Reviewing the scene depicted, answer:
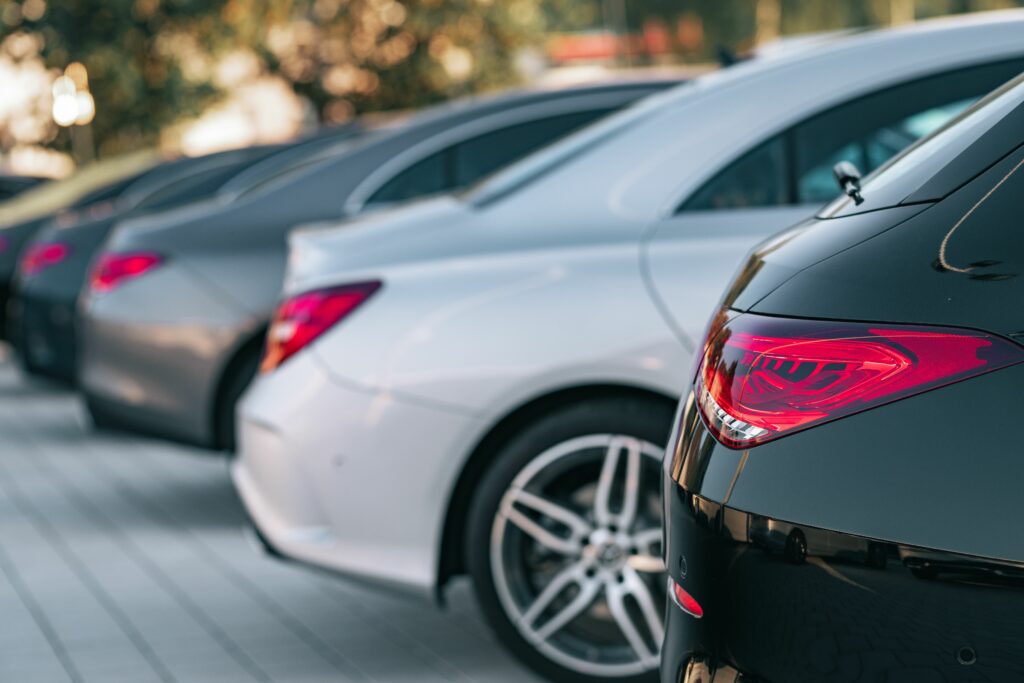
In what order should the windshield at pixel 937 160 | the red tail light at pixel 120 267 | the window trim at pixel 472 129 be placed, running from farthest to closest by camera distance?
the red tail light at pixel 120 267
the window trim at pixel 472 129
the windshield at pixel 937 160

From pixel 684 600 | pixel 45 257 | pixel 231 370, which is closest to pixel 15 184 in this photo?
pixel 45 257

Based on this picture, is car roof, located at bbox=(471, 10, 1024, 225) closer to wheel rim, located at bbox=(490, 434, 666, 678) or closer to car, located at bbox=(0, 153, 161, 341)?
wheel rim, located at bbox=(490, 434, 666, 678)

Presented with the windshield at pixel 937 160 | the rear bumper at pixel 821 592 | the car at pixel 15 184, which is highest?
the windshield at pixel 937 160

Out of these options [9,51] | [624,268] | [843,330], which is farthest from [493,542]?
[9,51]

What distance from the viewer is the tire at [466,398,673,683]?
3945 mm

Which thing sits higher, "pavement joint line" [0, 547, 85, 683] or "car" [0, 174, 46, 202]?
"pavement joint line" [0, 547, 85, 683]

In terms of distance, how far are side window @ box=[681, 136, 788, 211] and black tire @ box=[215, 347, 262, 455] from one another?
2.76m

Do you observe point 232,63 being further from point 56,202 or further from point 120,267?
point 120,267

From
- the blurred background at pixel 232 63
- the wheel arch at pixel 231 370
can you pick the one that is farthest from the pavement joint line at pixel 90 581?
the blurred background at pixel 232 63

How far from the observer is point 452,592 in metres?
5.21

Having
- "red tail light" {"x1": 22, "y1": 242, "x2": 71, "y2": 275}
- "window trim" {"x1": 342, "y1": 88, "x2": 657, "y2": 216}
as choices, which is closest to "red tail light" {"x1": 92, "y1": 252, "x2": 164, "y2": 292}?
"window trim" {"x1": 342, "y1": 88, "x2": 657, "y2": 216}

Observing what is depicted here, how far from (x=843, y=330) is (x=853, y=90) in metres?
2.07

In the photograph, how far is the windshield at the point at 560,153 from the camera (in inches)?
171

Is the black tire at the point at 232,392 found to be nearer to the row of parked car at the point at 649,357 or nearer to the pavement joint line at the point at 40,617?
the row of parked car at the point at 649,357
